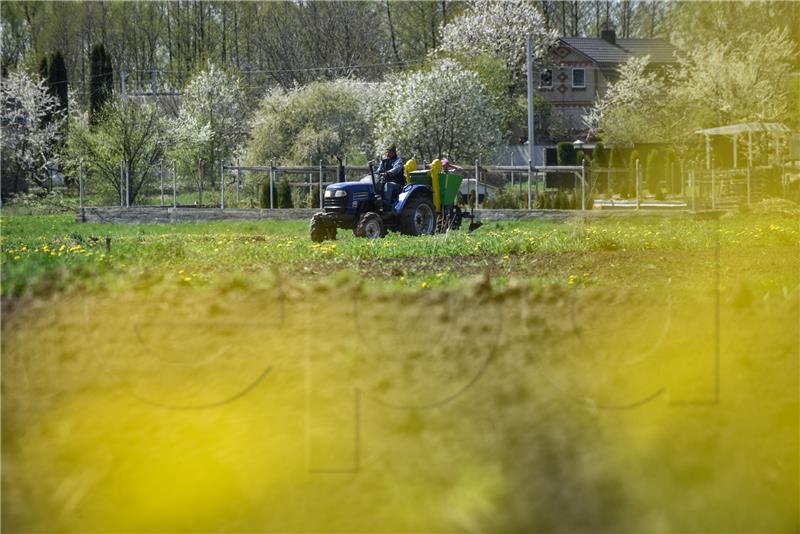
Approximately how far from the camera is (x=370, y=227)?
794 inches

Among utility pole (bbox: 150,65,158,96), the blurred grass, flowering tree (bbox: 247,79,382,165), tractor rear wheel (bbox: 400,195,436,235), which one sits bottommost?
the blurred grass

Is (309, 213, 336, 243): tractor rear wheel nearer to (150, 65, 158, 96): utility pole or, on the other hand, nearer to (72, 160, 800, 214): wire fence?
(72, 160, 800, 214): wire fence

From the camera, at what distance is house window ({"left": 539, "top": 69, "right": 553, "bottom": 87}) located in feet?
214

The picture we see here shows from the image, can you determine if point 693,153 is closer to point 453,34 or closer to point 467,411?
point 453,34

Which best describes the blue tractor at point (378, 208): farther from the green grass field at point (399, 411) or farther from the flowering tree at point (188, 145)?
the flowering tree at point (188, 145)

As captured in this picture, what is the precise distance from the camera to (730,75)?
140ft

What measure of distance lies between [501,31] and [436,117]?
64.8ft

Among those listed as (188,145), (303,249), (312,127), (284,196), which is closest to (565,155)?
(312,127)

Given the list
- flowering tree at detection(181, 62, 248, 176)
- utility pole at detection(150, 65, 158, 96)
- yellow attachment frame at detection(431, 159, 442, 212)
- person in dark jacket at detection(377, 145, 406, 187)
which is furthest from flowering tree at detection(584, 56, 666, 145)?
person in dark jacket at detection(377, 145, 406, 187)

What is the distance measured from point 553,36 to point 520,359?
58518 millimetres

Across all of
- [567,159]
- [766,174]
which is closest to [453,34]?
[567,159]

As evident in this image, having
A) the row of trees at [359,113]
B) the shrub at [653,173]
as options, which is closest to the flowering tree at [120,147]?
the row of trees at [359,113]

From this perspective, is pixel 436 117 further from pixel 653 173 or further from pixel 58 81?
pixel 58 81

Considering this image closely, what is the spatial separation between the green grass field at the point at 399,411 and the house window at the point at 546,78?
2310 inches
